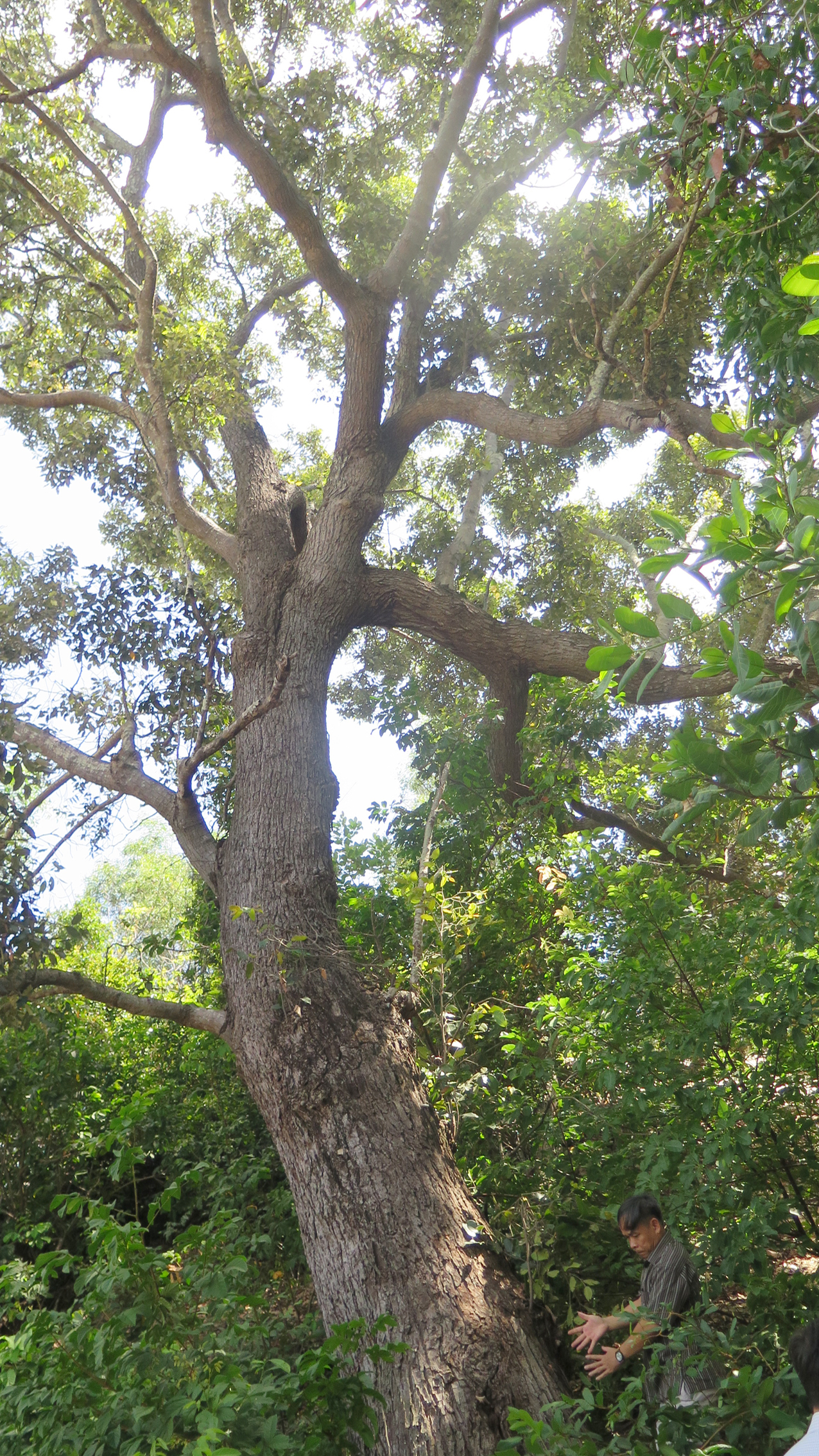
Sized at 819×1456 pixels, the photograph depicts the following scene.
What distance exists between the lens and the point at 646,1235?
10.9 ft

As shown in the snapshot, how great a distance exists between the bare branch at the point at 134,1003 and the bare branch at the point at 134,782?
0.79 meters

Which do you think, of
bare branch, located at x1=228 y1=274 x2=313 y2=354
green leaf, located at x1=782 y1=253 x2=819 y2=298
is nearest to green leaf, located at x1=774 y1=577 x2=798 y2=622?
green leaf, located at x1=782 y1=253 x2=819 y2=298

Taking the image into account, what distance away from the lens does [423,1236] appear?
350cm

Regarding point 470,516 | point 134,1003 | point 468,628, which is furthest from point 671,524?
point 470,516

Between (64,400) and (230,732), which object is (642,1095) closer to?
(230,732)

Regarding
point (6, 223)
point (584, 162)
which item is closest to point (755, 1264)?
point (584, 162)

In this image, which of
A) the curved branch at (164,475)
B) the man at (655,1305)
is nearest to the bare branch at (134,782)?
the curved branch at (164,475)

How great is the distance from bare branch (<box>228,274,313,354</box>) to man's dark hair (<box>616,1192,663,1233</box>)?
29.5 ft

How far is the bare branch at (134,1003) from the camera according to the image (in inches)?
185

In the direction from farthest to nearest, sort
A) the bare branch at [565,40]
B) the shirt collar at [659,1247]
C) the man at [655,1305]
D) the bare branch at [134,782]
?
the bare branch at [565,40] < the bare branch at [134,782] < the shirt collar at [659,1247] < the man at [655,1305]

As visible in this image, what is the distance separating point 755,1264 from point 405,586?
4952 mm

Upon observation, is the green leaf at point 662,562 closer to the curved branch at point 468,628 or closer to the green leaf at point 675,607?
the green leaf at point 675,607

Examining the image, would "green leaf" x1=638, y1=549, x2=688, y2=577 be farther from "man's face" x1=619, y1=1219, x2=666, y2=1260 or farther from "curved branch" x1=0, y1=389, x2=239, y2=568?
"curved branch" x1=0, y1=389, x2=239, y2=568

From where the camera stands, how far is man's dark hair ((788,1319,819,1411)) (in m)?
1.86
